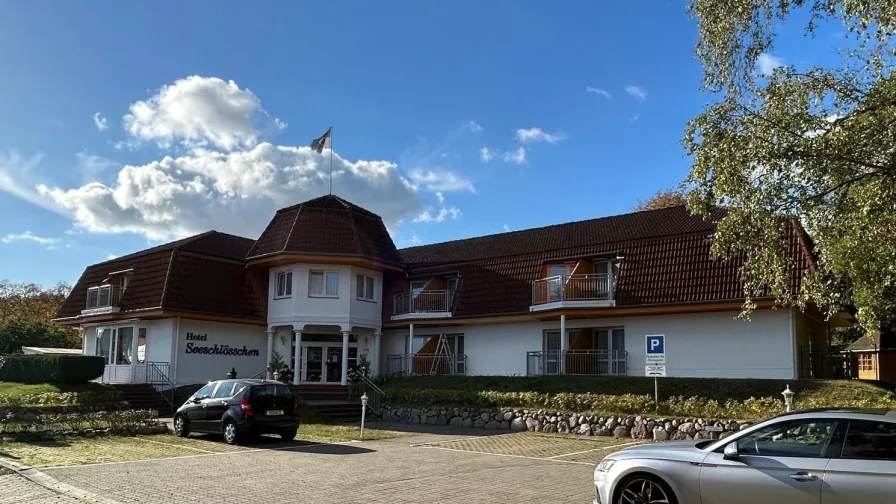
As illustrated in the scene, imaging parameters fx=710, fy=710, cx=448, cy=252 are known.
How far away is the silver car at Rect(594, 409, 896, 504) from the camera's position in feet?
20.9

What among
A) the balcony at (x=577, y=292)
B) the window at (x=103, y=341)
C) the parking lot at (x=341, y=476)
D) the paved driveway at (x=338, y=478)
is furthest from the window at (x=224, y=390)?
the window at (x=103, y=341)

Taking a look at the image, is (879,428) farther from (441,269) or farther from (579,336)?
(441,269)

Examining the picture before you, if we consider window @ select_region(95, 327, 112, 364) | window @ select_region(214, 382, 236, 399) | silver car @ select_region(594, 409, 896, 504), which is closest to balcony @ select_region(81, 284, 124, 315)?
window @ select_region(95, 327, 112, 364)

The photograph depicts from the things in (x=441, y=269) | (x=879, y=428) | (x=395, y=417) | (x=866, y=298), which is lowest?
(x=395, y=417)

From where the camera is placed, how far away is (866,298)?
39.6 ft

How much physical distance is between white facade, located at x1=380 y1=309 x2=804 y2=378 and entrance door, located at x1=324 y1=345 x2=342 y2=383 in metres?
5.62

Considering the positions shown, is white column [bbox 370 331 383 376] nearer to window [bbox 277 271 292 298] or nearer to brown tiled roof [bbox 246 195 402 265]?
brown tiled roof [bbox 246 195 402 265]

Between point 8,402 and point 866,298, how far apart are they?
23.2 metres

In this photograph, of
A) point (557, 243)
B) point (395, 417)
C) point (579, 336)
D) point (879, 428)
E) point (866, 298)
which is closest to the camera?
point (879, 428)

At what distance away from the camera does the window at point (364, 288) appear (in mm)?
29358

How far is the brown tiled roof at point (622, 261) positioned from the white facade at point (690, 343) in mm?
1315

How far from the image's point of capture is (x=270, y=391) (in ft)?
55.0

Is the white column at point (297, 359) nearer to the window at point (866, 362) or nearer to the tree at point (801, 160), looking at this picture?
the tree at point (801, 160)

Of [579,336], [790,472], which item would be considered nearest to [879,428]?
[790,472]
